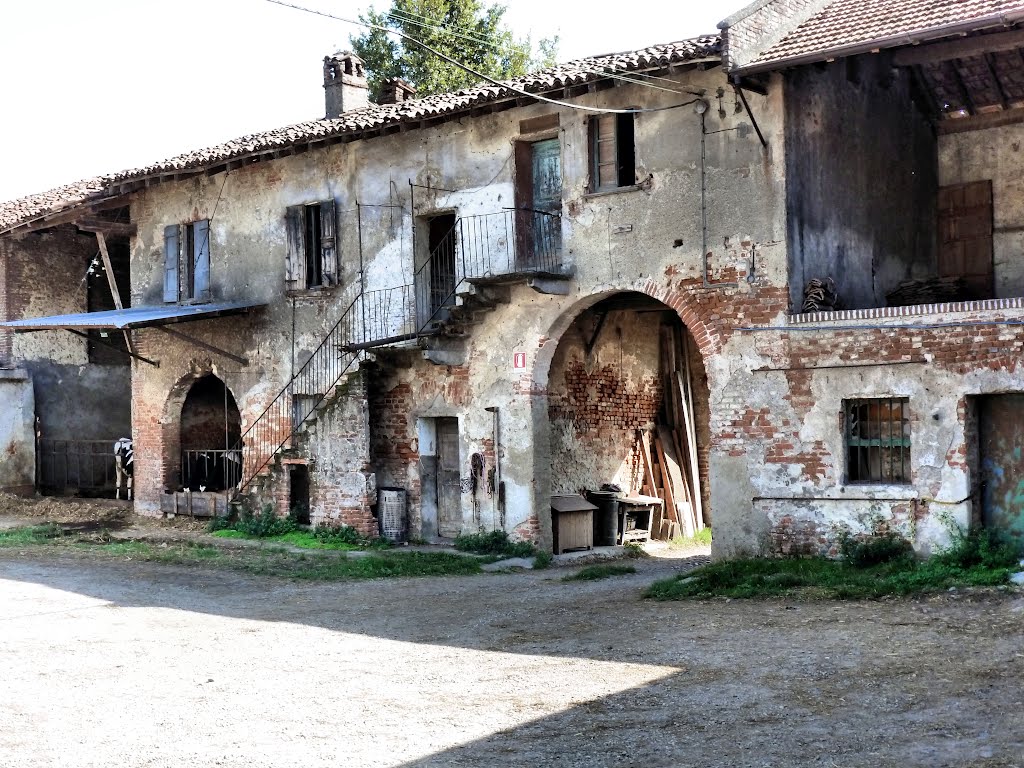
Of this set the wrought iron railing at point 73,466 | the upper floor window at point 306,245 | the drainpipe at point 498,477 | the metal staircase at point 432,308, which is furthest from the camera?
the wrought iron railing at point 73,466

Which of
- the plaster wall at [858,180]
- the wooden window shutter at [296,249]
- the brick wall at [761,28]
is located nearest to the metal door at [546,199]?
the brick wall at [761,28]

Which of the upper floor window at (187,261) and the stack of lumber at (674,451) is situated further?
the upper floor window at (187,261)

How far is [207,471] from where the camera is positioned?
74.1ft

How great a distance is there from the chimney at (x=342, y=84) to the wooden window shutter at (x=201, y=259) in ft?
11.5

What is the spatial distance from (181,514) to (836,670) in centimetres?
1498

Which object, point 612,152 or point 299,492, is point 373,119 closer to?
point 612,152

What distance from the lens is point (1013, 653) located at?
365 inches

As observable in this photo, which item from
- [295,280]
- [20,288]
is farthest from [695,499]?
[20,288]

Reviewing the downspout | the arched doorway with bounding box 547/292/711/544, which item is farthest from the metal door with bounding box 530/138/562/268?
the downspout

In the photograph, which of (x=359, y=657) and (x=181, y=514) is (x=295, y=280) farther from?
(x=359, y=657)

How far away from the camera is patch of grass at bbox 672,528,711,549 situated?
62.8ft

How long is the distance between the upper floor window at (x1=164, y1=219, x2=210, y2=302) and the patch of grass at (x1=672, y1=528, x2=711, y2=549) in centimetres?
944

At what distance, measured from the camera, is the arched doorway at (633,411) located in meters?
18.2

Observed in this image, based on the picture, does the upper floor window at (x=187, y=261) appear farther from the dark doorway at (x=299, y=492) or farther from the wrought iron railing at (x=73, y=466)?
the wrought iron railing at (x=73, y=466)
